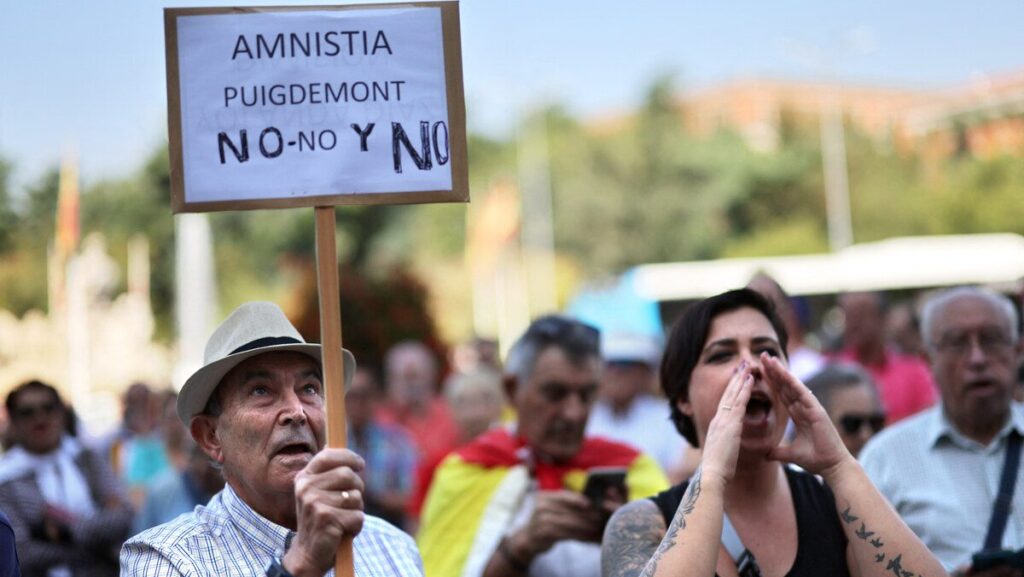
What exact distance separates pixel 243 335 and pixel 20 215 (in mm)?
7899

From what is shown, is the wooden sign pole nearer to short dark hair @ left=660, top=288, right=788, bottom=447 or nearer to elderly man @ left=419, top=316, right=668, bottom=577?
short dark hair @ left=660, top=288, right=788, bottom=447

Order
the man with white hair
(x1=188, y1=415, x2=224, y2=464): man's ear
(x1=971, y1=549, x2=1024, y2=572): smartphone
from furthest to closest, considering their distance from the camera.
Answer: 1. the man with white hair
2. (x1=971, y1=549, x2=1024, y2=572): smartphone
3. (x1=188, y1=415, x2=224, y2=464): man's ear

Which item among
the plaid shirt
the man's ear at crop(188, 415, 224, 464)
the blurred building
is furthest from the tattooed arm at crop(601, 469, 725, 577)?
the blurred building

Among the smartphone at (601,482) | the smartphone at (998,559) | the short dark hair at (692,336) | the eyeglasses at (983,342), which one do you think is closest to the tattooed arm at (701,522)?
the short dark hair at (692,336)

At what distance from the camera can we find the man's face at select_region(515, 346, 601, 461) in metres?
5.56

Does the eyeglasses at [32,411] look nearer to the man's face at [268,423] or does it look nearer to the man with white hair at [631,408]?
the man with white hair at [631,408]

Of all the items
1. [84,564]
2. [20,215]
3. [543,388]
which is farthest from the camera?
[20,215]

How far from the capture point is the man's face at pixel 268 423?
3740mm

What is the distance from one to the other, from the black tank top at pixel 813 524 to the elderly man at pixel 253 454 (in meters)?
0.77

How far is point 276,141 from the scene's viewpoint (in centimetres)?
358

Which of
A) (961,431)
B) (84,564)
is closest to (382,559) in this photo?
(961,431)

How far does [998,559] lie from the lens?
15.8ft

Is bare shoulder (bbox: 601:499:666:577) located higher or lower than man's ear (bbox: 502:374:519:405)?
lower

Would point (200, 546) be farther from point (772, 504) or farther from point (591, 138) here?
point (591, 138)
